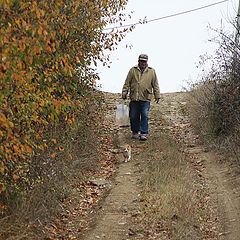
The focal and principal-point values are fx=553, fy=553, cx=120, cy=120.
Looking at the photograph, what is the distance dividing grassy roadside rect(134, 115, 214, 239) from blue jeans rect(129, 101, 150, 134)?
1228 millimetres

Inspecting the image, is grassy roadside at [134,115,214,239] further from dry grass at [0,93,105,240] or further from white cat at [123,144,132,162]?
dry grass at [0,93,105,240]

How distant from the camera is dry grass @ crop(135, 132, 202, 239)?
668 cm

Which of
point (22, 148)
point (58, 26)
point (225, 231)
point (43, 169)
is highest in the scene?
point (58, 26)

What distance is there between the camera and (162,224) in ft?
22.3

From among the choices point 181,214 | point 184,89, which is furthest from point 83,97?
point 184,89

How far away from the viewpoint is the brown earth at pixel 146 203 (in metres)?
6.71

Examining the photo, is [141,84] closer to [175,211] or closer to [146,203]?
[146,203]

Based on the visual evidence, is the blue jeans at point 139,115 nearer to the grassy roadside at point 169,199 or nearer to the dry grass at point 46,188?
the grassy roadside at point 169,199

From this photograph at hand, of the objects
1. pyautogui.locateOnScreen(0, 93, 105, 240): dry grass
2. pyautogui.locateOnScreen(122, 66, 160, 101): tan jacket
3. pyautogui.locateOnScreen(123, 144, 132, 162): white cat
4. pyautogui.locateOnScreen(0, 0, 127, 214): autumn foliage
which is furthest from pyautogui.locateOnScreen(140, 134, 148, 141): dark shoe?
pyautogui.locateOnScreen(0, 0, 127, 214): autumn foliage

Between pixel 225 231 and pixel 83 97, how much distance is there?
350cm

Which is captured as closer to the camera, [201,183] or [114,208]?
[114,208]

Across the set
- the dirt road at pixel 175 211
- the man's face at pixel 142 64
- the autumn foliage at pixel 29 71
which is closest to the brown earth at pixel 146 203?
the dirt road at pixel 175 211

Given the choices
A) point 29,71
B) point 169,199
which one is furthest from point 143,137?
point 29,71

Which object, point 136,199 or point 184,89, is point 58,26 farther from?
point 184,89
